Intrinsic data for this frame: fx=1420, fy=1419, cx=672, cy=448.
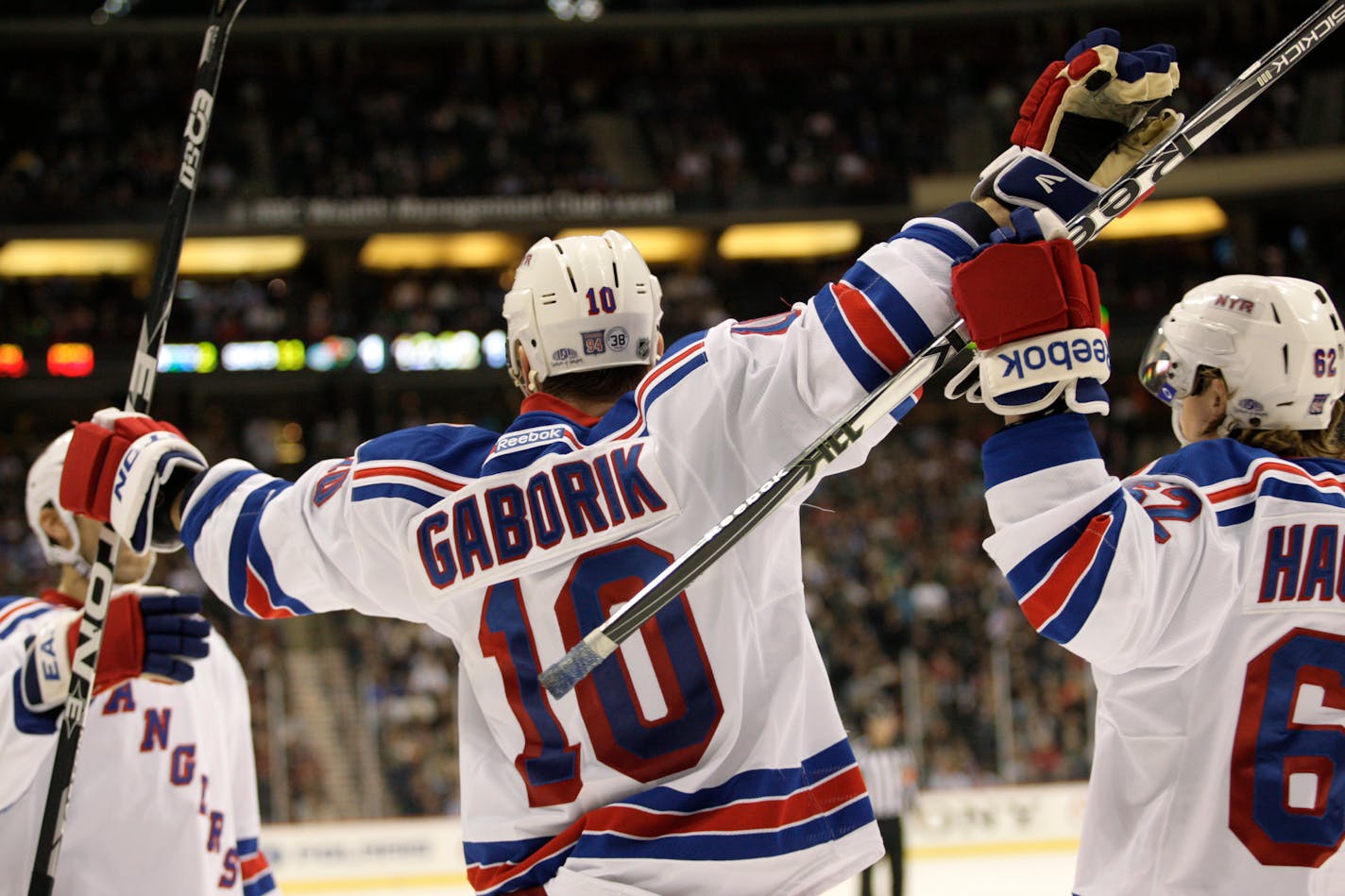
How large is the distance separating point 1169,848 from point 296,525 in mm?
1413

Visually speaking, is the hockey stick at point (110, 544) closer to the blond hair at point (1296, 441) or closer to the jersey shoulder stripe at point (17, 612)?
the jersey shoulder stripe at point (17, 612)

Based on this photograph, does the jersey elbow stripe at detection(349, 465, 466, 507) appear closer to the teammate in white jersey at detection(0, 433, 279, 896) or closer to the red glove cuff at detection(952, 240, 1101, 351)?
the red glove cuff at detection(952, 240, 1101, 351)

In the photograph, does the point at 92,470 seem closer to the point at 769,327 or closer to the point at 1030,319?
the point at 769,327

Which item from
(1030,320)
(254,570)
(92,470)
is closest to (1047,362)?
(1030,320)

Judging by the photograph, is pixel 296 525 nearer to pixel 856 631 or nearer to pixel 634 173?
pixel 856 631

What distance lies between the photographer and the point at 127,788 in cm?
301

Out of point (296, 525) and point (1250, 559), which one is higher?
point (296, 525)

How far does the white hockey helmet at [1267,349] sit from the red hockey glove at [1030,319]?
64 centimetres

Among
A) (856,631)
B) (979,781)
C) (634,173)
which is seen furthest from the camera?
(634,173)

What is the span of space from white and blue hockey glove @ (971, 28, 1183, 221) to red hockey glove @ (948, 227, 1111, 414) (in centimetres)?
16

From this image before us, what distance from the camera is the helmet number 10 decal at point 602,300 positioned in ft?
6.89

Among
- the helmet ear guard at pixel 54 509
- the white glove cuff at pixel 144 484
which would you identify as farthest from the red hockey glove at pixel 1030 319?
the helmet ear guard at pixel 54 509

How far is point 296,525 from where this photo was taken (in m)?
2.09

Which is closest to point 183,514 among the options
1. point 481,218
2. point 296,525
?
point 296,525
